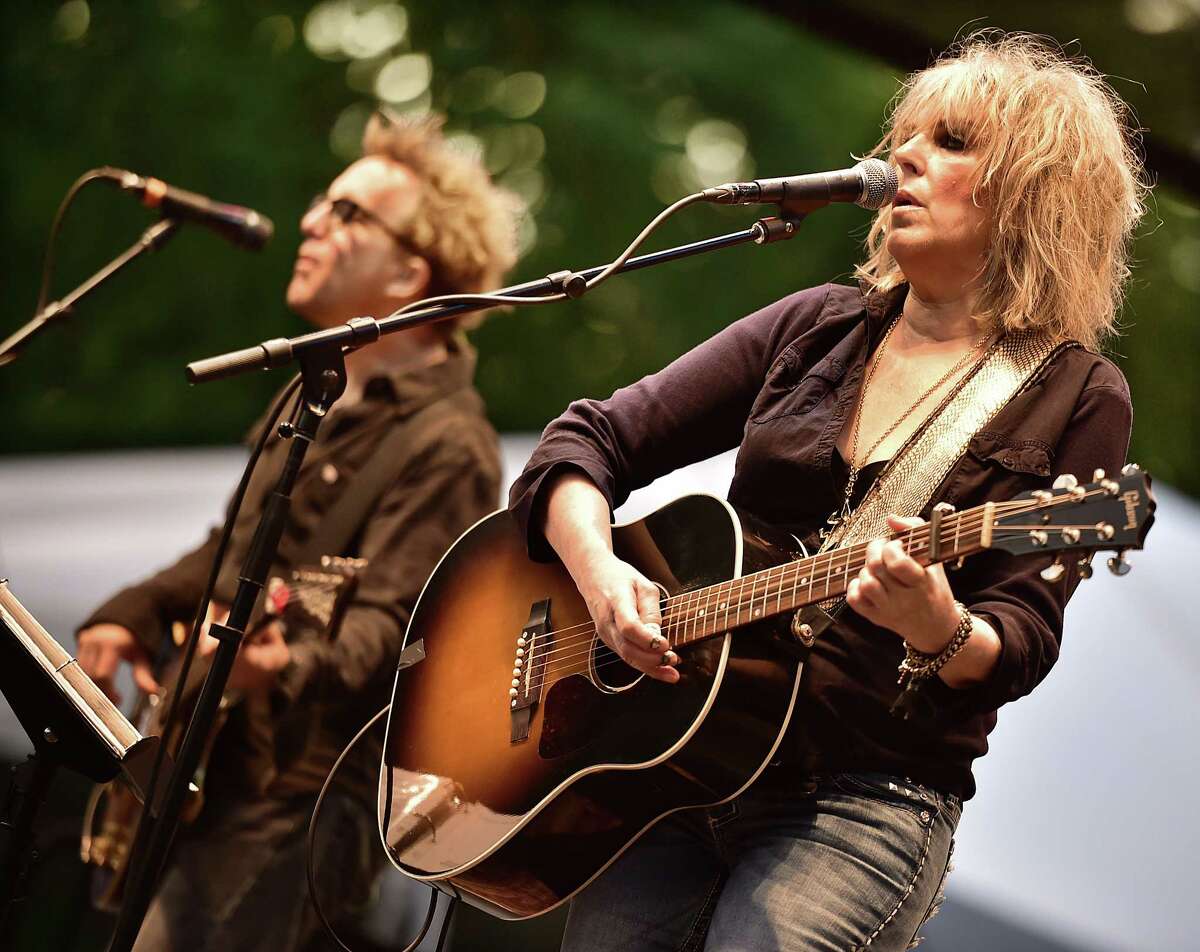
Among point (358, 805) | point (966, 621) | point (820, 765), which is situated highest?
point (966, 621)

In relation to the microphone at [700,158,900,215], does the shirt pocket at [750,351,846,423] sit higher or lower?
lower

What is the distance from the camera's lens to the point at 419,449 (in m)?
3.39

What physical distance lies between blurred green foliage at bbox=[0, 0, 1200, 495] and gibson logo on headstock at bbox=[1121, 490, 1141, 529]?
16.2ft

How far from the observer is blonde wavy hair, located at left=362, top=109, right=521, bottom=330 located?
3.81m

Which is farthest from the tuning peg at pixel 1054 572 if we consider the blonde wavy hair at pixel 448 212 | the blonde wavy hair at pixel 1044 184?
the blonde wavy hair at pixel 448 212

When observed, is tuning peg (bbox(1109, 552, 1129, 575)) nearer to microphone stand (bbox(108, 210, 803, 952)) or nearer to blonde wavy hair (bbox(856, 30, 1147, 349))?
blonde wavy hair (bbox(856, 30, 1147, 349))

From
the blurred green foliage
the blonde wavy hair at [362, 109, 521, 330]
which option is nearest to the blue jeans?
the blonde wavy hair at [362, 109, 521, 330]

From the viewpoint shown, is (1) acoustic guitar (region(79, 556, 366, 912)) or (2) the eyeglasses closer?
(1) acoustic guitar (region(79, 556, 366, 912))

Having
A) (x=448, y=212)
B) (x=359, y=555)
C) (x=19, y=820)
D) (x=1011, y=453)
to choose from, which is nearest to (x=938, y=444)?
(x=1011, y=453)

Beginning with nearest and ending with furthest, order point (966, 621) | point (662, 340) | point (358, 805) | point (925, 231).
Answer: point (966, 621) < point (925, 231) < point (358, 805) < point (662, 340)

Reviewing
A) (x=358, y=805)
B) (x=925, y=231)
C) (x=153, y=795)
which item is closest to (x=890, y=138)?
(x=925, y=231)

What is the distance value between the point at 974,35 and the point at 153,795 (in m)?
1.89

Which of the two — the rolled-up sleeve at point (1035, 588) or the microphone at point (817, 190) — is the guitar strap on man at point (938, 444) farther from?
the microphone at point (817, 190)

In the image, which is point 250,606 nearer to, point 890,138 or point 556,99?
point 890,138
